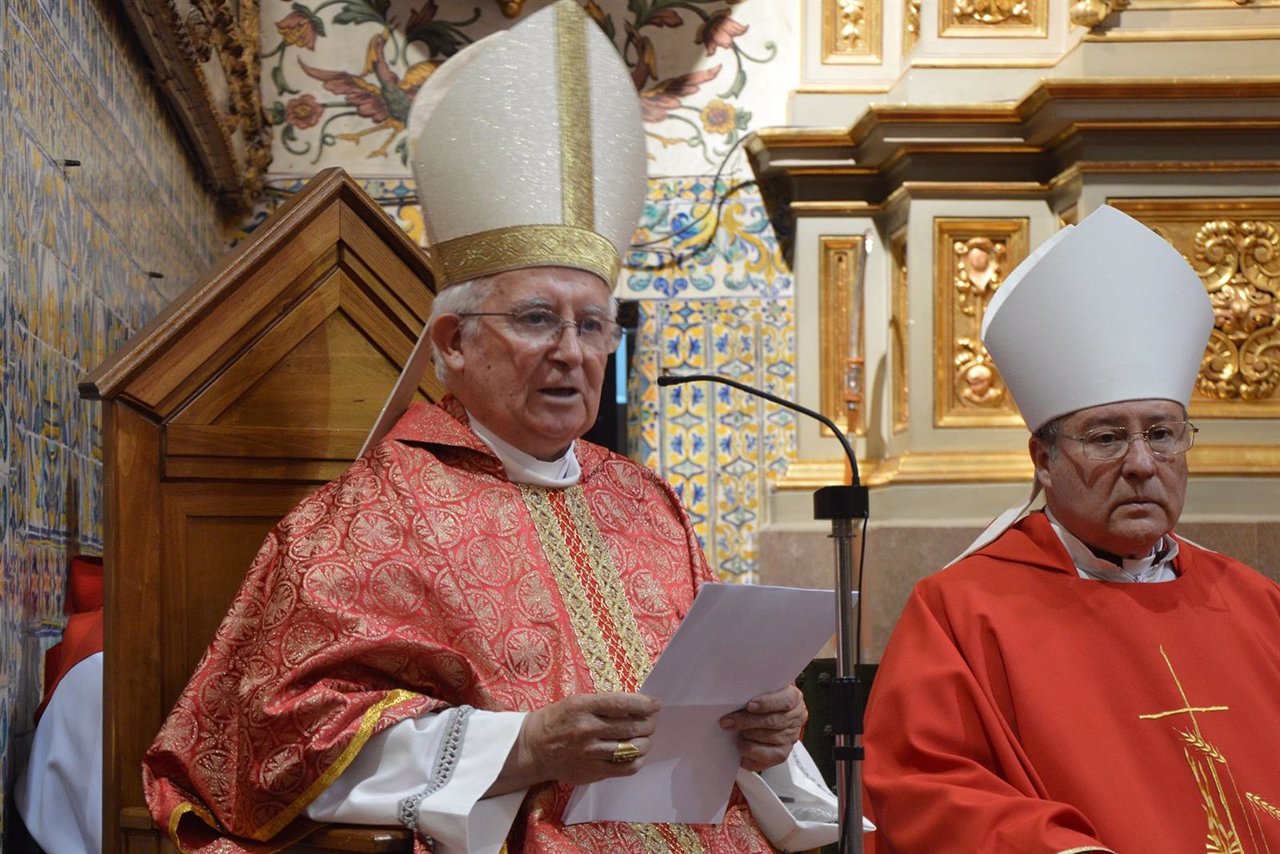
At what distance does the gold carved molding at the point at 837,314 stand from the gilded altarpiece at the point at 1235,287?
3.43 ft

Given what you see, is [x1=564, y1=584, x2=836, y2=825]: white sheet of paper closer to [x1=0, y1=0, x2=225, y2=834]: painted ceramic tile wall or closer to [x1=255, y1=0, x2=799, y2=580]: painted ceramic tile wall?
[x1=0, y1=0, x2=225, y2=834]: painted ceramic tile wall

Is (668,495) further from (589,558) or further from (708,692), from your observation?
(708,692)

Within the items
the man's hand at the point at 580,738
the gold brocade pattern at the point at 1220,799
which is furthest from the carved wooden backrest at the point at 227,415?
the gold brocade pattern at the point at 1220,799

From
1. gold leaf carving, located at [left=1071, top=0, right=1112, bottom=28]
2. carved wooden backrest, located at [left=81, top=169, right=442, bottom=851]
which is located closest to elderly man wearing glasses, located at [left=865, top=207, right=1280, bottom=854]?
carved wooden backrest, located at [left=81, top=169, right=442, bottom=851]

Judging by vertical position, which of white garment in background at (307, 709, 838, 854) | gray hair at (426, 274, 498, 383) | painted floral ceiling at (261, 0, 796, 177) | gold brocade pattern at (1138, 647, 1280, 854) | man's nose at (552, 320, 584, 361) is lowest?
gold brocade pattern at (1138, 647, 1280, 854)

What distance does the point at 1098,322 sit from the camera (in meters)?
3.57

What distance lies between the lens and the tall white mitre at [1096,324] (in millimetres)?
3490

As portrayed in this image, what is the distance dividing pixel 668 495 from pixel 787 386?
2.89 meters

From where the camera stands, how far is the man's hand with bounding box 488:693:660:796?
243cm

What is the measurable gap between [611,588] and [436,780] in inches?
22.5

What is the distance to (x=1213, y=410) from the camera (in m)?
5.14

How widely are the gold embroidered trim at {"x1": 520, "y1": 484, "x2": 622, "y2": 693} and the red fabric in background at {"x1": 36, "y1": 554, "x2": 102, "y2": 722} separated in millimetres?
922

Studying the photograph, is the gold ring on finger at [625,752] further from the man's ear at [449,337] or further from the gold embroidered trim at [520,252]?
the gold embroidered trim at [520,252]

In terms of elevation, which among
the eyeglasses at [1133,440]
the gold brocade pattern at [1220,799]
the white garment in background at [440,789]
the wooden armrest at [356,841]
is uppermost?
the eyeglasses at [1133,440]
